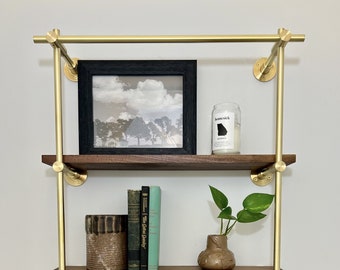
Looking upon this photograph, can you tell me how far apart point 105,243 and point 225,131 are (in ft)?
1.16

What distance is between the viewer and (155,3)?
93 cm

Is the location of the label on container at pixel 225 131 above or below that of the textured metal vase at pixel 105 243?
above

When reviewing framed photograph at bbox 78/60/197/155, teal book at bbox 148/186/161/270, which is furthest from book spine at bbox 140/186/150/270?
framed photograph at bbox 78/60/197/155

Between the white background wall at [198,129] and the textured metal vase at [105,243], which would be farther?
the white background wall at [198,129]

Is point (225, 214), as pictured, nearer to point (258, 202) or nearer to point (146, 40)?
point (258, 202)

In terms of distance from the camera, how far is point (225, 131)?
31.9 inches

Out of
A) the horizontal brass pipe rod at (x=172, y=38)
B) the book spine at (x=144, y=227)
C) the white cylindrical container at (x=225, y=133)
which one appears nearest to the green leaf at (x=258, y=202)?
the white cylindrical container at (x=225, y=133)

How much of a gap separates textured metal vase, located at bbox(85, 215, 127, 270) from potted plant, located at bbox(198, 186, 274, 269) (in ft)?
0.61

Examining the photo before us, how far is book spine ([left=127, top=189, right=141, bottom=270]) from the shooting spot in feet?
2.64

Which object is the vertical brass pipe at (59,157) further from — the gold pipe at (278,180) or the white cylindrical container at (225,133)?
Answer: the gold pipe at (278,180)

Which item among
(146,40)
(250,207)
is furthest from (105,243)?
(146,40)

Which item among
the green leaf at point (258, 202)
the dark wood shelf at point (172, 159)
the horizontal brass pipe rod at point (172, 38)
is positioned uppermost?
the horizontal brass pipe rod at point (172, 38)

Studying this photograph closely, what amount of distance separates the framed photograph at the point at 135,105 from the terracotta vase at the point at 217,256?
22 cm

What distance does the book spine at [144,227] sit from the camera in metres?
0.80
